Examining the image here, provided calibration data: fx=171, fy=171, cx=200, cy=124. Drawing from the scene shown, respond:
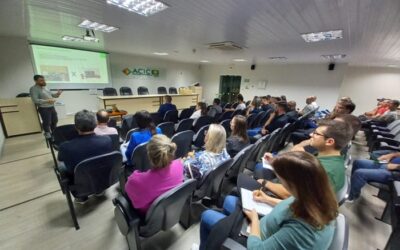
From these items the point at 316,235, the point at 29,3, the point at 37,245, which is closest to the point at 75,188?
the point at 37,245

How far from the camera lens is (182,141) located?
2.57 metres

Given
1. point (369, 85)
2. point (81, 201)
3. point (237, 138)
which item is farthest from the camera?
point (369, 85)

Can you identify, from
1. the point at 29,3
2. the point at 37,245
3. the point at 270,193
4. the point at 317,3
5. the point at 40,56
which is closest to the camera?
the point at 270,193

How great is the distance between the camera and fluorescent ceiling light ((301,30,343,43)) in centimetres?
307

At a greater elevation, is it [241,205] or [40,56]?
[40,56]

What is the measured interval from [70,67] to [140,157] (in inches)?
255

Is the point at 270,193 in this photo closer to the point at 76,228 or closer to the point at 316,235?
the point at 316,235

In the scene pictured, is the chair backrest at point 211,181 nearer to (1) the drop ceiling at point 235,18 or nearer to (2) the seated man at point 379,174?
(2) the seated man at point 379,174

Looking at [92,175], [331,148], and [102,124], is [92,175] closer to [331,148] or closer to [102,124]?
[102,124]

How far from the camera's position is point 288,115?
3736 millimetres

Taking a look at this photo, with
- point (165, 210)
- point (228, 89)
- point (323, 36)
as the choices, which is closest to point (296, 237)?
point (165, 210)

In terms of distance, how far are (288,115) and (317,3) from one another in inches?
86.8

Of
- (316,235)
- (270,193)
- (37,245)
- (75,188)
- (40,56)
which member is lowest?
(37,245)

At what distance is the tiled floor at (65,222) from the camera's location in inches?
63.8
